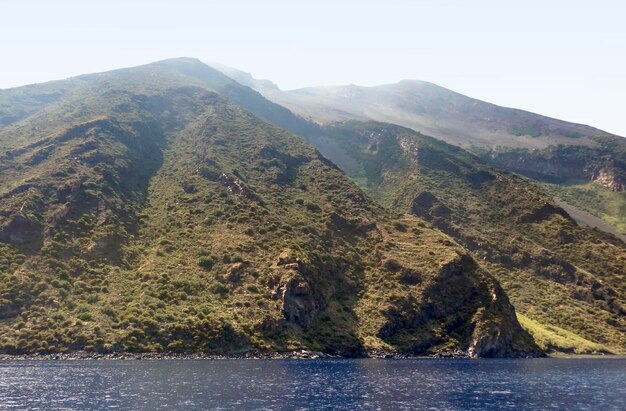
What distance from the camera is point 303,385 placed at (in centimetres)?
8819

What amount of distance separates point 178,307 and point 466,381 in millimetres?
71140

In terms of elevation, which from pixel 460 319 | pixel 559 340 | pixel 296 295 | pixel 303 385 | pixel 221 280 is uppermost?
pixel 303 385

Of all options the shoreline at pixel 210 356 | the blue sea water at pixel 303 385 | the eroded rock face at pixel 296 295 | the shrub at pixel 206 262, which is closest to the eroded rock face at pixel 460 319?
the shoreline at pixel 210 356

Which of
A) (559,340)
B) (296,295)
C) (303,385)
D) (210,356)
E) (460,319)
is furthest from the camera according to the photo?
(559,340)

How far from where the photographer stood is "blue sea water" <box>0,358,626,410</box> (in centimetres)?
7262

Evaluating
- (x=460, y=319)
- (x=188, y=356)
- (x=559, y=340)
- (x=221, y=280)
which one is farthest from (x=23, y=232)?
(x=559, y=340)

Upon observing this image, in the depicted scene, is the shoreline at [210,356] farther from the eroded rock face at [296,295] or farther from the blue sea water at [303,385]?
the eroded rock face at [296,295]

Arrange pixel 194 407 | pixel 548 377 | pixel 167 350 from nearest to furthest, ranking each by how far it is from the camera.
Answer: pixel 194 407
pixel 548 377
pixel 167 350

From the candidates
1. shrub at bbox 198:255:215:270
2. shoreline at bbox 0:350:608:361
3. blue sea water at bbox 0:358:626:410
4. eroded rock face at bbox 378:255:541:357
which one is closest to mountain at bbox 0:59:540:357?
eroded rock face at bbox 378:255:541:357

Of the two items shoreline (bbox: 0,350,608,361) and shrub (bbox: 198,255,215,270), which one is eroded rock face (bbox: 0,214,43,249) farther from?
shoreline (bbox: 0,350,608,361)

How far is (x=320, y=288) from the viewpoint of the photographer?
516 feet

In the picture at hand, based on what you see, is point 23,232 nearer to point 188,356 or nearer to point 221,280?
point 221,280

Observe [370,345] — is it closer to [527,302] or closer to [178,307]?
[178,307]

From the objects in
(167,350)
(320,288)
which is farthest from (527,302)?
(167,350)
